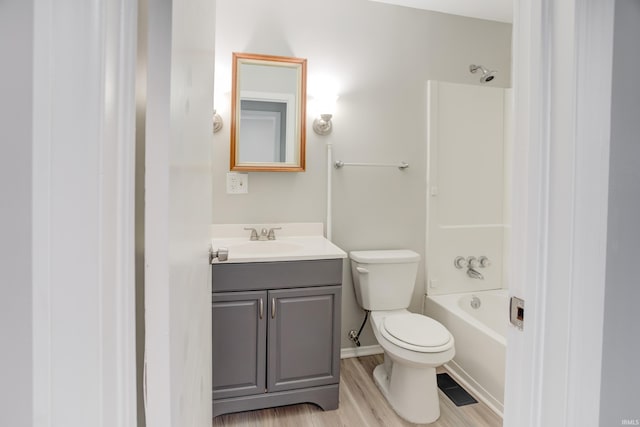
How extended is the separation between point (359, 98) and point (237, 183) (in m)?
1.04

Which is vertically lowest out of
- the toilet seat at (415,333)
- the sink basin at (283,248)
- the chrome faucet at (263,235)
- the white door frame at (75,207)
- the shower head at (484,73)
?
the toilet seat at (415,333)

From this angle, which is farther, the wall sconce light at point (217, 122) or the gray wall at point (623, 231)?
the wall sconce light at point (217, 122)

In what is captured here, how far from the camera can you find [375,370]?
2127 mm

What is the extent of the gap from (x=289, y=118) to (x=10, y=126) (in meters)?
1.88

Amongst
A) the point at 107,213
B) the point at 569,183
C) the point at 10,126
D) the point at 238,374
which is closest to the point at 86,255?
the point at 107,213

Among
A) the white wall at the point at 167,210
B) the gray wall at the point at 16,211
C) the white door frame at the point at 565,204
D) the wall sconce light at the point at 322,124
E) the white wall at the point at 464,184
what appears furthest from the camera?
the white wall at the point at 464,184

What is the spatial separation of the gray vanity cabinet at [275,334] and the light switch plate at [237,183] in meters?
0.62

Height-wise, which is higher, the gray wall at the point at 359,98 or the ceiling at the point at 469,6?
the ceiling at the point at 469,6

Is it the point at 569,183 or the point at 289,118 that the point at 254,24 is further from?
the point at 569,183

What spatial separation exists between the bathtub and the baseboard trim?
0.48m

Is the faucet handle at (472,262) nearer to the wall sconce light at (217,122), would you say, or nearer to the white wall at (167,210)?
the wall sconce light at (217,122)

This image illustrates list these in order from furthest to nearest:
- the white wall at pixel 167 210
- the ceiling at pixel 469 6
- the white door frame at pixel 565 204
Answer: the ceiling at pixel 469 6, the white door frame at pixel 565 204, the white wall at pixel 167 210

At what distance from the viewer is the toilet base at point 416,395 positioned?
67.6 inches

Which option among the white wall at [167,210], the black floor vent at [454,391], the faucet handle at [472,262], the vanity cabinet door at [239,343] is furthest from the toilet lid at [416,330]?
the white wall at [167,210]
